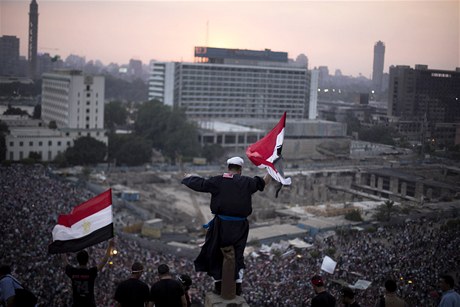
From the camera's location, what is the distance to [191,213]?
64.8 feet

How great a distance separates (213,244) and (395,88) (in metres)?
12.0

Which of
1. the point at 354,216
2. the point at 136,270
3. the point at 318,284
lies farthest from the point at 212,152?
the point at 318,284

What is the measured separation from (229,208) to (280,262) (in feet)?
26.2

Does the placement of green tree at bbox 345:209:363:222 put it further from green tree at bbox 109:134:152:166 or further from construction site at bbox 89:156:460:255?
green tree at bbox 109:134:152:166

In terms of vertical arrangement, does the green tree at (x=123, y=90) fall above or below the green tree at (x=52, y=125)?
above

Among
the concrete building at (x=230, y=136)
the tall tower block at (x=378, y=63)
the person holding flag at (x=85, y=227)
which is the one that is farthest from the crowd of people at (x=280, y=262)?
the concrete building at (x=230, y=136)

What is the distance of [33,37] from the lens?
23328 mm

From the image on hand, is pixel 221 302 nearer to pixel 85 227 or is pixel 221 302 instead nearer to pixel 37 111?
pixel 85 227

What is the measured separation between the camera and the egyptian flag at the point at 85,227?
145 inches

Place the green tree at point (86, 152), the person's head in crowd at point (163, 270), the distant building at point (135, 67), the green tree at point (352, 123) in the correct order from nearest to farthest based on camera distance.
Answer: the person's head in crowd at point (163, 270)
the green tree at point (352, 123)
the green tree at point (86, 152)
the distant building at point (135, 67)

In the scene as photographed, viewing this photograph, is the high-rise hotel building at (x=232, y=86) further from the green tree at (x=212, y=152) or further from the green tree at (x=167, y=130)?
the green tree at (x=212, y=152)

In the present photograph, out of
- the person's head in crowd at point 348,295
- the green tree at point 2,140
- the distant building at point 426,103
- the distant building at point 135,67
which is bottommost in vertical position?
the green tree at point 2,140

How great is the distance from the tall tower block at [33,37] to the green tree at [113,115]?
6.48 m

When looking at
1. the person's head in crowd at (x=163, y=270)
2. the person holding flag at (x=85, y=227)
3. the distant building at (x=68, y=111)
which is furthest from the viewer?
the distant building at (x=68, y=111)
